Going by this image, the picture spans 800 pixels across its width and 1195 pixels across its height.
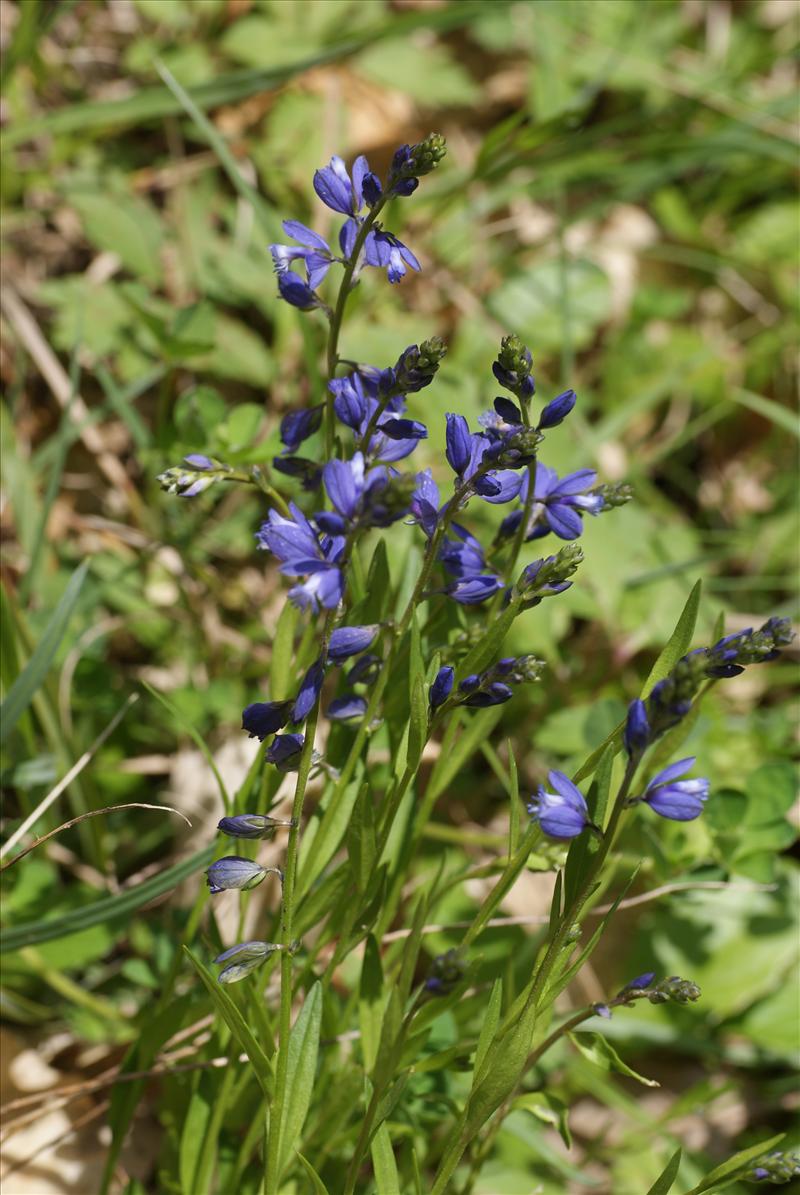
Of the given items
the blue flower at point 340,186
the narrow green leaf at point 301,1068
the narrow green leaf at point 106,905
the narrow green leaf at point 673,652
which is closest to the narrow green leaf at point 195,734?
the narrow green leaf at point 106,905

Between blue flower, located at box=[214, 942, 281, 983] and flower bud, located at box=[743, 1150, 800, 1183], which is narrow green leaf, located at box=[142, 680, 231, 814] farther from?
flower bud, located at box=[743, 1150, 800, 1183]

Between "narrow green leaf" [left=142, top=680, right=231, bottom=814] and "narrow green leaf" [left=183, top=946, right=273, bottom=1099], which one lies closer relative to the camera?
"narrow green leaf" [left=183, top=946, right=273, bottom=1099]

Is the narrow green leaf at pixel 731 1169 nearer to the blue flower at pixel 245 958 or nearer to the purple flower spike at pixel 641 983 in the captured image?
the purple flower spike at pixel 641 983

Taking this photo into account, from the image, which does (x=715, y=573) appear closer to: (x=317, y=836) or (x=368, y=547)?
(x=368, y=547)

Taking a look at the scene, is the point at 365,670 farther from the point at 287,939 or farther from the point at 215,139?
the point at 215,139

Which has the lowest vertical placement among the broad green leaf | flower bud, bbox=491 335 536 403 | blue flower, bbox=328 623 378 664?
the broad green leaf

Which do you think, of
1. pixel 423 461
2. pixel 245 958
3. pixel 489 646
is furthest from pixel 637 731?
pixel 423 461

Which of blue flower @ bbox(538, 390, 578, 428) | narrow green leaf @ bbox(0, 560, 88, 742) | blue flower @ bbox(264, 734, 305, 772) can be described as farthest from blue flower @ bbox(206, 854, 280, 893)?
blue flower @ bbox(538, 390, 578, 428)
